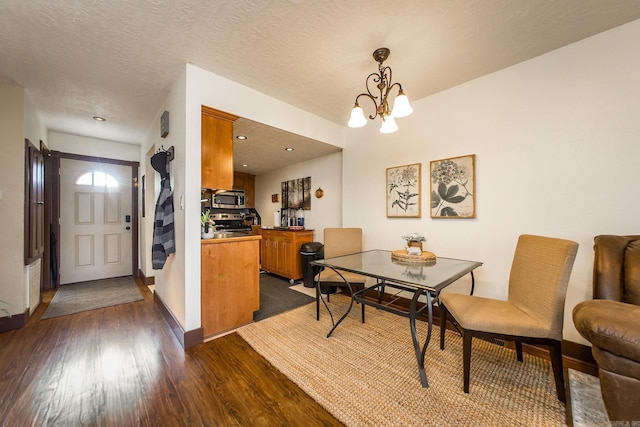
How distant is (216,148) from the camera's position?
2283 millimetres

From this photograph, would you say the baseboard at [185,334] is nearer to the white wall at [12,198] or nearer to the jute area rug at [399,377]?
the jute area rug at [399,377]

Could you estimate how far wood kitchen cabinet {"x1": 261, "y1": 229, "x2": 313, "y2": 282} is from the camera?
157 inches

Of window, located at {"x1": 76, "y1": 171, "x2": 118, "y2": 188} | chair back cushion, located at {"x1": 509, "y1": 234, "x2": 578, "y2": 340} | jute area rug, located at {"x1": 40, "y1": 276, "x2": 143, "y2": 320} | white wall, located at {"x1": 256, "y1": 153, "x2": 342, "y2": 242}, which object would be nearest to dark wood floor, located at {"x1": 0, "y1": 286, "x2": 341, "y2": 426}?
jute area rug, located at {"x1": 40, "y1": 276, "x2": 143, "y2": 320}

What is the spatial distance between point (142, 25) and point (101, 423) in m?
2.51

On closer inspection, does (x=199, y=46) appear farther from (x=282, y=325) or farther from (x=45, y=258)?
(x=45, y=258)

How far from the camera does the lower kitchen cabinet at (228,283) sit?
218 centimetres

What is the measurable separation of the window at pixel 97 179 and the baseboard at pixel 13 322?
2415mm

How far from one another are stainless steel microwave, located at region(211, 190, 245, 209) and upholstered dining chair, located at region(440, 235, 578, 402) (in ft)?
14.4

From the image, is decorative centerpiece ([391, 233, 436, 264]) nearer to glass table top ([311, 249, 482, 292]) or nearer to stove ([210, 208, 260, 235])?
glass table top ([311, 249, 482, 292])

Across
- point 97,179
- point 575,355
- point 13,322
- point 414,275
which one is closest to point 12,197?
point 13,322

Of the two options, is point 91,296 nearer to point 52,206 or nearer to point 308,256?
point 52,206

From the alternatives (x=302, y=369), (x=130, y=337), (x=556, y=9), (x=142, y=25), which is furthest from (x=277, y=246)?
(x=556, y=9)

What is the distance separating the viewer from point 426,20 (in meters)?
1.62

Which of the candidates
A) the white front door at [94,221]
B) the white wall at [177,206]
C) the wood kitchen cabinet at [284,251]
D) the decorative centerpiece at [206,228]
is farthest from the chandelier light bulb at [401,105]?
the white front door at [94,221]
